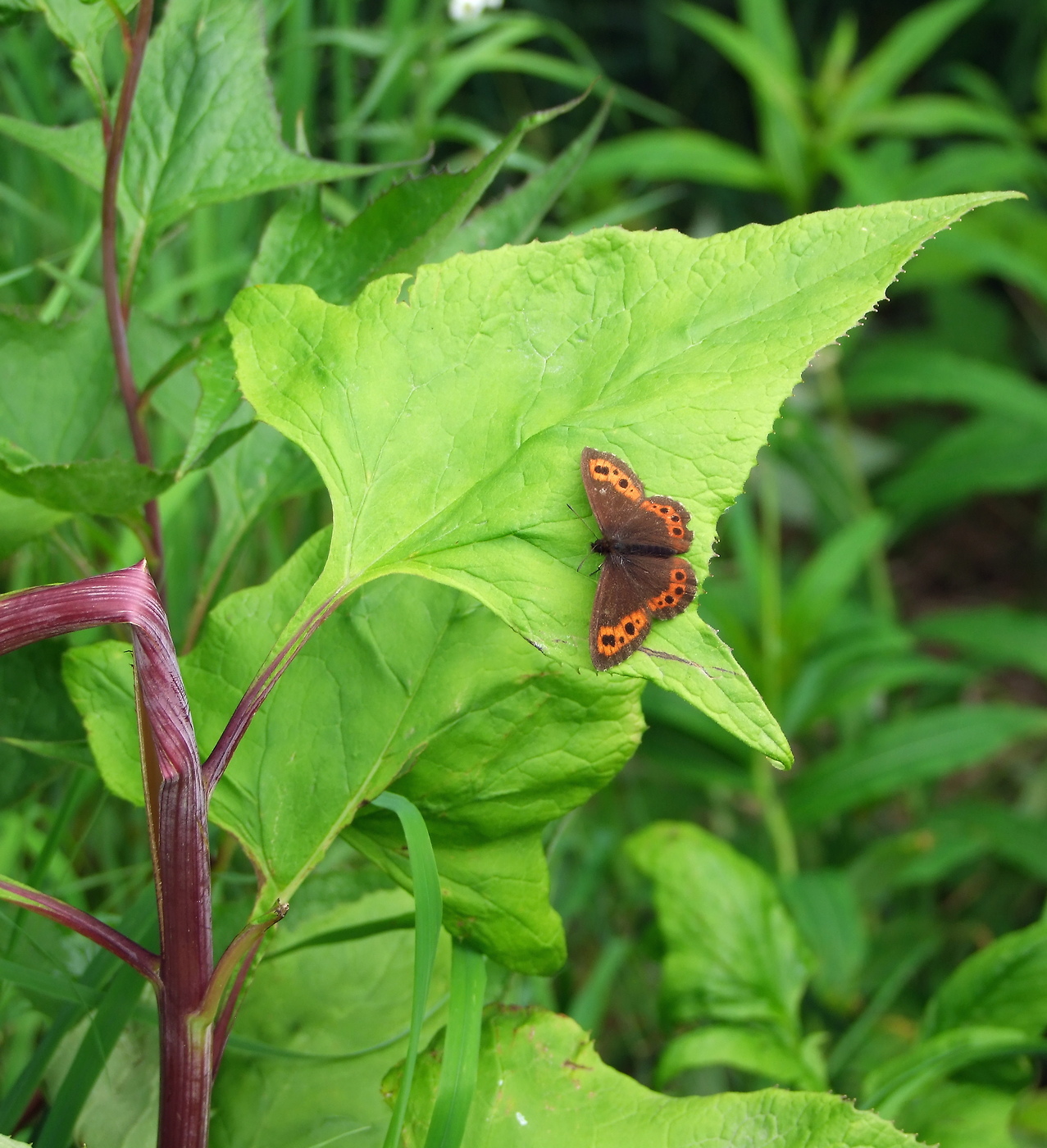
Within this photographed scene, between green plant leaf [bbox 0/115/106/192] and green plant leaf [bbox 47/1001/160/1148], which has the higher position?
green plant leaf [bbox 0/115/106/192]

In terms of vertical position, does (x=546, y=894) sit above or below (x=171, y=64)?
below

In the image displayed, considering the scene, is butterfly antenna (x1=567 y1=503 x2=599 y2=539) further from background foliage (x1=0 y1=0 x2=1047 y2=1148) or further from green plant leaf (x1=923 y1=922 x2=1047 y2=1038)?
green plant leaf (x1=923 y1=922 x2=1047 y2=1038)

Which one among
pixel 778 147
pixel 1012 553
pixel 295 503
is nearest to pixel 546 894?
pixel 295 503

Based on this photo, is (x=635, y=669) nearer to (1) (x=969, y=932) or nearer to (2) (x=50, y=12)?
(2) (x=50, y=12)

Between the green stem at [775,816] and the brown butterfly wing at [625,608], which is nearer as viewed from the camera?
the brown butterfly wing at [625,608]

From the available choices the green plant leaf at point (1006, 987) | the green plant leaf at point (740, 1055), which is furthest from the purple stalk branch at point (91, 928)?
the green plant leaf at point (1006, 987)

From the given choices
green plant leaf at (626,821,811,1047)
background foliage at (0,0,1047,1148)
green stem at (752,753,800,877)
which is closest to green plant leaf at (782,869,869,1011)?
background foliage at (0,0,1047,1148)

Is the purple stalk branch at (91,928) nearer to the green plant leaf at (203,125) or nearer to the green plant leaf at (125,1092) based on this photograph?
the green plant leaf at (125,1092)
